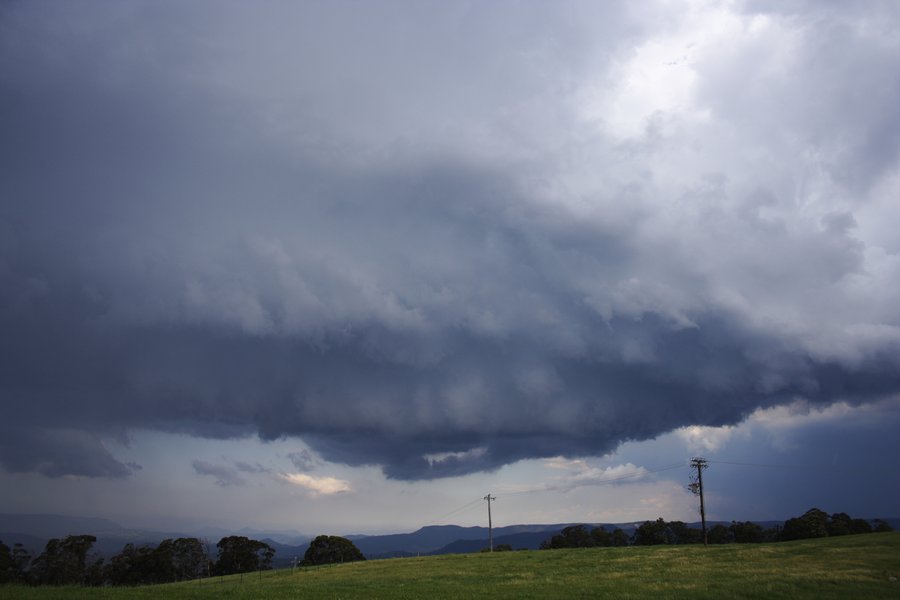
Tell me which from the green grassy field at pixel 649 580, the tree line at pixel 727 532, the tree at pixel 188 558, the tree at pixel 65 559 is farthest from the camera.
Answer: the tree at pixel 188 558

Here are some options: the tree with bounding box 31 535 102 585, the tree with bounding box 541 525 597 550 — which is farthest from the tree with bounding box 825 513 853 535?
the tree with bounding box 31 535 102 585

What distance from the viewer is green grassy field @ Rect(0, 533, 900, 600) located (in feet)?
118

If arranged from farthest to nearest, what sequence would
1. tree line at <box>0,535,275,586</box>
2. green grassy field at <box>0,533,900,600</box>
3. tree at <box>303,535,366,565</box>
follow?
tree at <box>303,535,366,565</box>
tree line at <box>0,535,275,586</box>
green grassy field at <box>0,533,900,600</box>

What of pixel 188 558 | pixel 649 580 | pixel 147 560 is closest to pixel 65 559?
pixel 147 560

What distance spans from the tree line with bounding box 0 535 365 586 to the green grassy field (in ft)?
337

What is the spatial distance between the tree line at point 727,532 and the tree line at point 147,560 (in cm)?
6860

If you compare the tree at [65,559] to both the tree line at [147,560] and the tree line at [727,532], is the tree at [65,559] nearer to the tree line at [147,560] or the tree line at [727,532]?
the tree line at [147,560]

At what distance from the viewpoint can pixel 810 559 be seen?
5453 cm

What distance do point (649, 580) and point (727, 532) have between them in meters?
153

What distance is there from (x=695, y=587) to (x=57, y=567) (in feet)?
488

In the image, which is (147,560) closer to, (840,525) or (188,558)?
(188,558)

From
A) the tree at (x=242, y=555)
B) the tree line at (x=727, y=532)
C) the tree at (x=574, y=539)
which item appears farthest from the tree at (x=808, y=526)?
the tree at (x=242, y=555)

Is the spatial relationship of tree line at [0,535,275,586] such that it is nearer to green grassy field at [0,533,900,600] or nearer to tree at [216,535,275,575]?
tree at [216,535,275,575]

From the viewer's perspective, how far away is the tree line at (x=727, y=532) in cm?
13862
